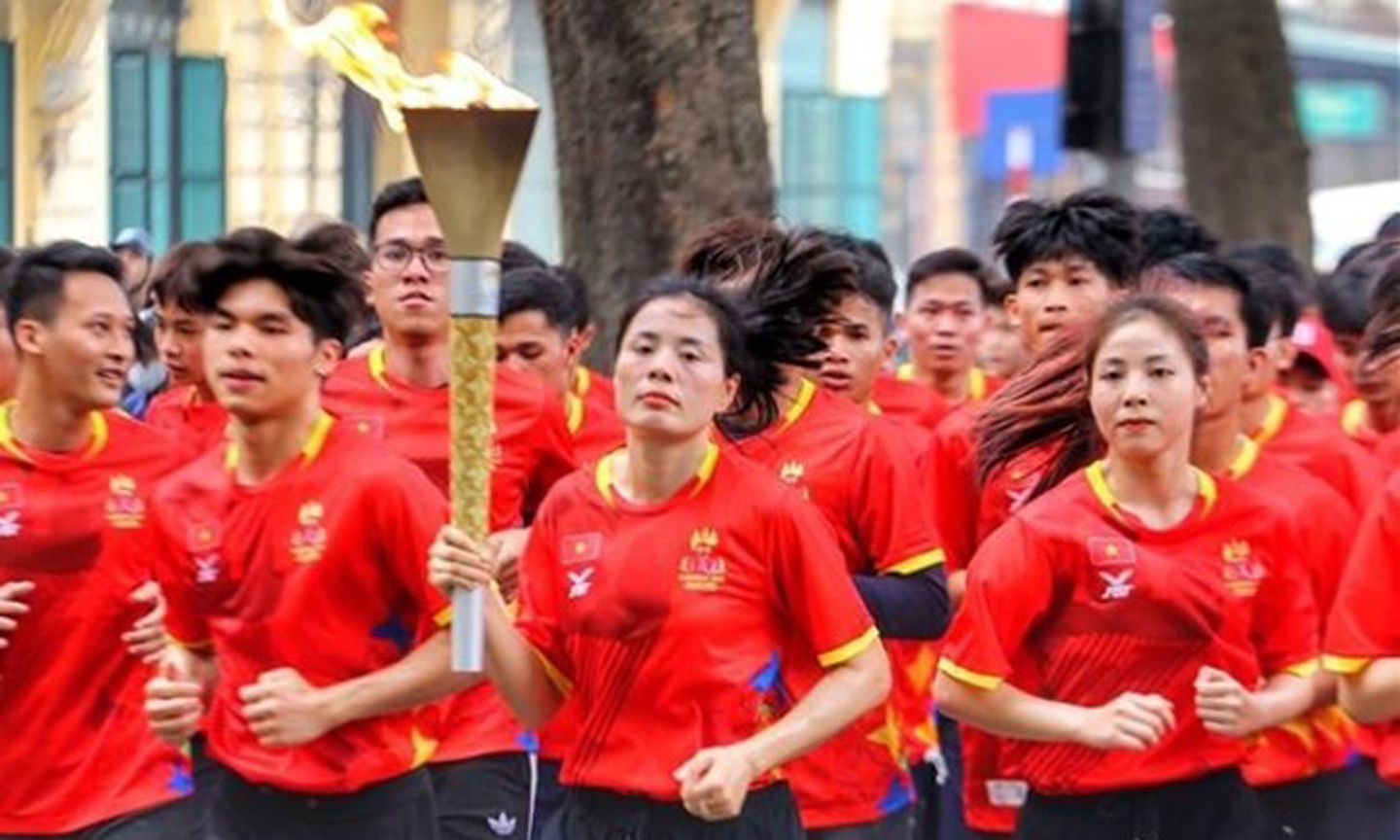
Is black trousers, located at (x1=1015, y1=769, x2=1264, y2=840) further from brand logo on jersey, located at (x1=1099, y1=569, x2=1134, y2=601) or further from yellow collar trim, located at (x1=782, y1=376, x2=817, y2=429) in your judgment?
yellow collar trim, located at (x1=782, y1=376, x2=817, y2=429)

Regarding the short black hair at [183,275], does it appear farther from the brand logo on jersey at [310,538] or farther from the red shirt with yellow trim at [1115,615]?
the red shirt with yellow trim at [1115,615]

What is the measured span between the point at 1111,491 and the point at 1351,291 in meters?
3.12

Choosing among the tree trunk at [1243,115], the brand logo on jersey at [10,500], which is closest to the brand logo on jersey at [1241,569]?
the brand logo on jersey at [10,500]

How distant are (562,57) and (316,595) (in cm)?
553

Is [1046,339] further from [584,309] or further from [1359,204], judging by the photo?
[1359,204]

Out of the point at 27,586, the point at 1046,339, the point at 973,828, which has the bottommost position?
the point at 973,828

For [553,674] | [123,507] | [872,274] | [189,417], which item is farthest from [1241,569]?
[189,417]

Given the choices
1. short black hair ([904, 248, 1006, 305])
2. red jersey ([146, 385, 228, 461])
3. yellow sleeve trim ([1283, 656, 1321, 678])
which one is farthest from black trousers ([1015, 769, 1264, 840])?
short black hair ([904, 248, 1006, 305])

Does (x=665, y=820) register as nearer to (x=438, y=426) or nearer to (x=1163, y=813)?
(x=1163, y=813)

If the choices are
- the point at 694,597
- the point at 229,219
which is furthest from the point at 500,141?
the point at 229,219

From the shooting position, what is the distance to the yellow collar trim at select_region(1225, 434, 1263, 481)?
8656mm

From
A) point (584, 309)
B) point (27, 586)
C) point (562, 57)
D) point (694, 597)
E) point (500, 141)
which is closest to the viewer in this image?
point (500, 141)

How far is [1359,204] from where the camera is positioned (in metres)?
26.1

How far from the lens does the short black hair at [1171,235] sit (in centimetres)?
984
